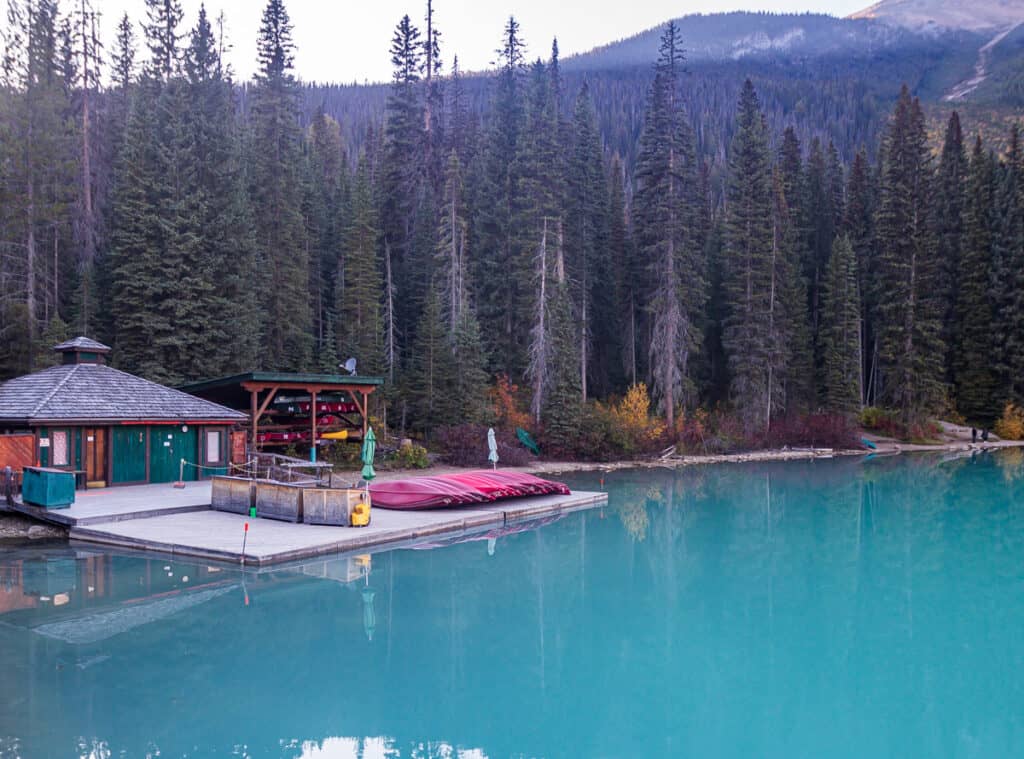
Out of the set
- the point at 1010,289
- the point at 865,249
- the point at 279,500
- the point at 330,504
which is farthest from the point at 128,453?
the point at 1010,289

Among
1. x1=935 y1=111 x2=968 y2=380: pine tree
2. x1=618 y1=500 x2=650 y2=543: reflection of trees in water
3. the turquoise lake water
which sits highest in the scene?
x1=935 y1=111 x2=968 y2=380: pine tree

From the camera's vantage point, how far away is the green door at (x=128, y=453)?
23.7 meters

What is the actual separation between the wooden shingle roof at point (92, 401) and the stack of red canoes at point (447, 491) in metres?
6.75

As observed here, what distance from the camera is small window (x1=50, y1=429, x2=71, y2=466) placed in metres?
22.1

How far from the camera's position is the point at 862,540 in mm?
20297

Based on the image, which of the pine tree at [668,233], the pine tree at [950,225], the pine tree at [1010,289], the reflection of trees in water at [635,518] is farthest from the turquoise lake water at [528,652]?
the pine tree at [950,225]

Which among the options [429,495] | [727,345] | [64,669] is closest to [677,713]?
[64,669]

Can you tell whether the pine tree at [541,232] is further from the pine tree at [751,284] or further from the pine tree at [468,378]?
Result: the pine tree at [751,284]

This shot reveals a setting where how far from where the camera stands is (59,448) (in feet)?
73.0

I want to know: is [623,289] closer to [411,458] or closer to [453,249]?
[453,249]

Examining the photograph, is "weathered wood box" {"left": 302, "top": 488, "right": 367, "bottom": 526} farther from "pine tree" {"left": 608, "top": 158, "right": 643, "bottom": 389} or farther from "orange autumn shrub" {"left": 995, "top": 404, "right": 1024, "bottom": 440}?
"orange autumn shrub" {"left": 995, "top": 404, "right": 1024, "bottom": 440}

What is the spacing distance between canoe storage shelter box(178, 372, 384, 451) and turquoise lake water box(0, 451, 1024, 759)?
10720mm

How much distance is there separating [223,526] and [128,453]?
7.49m

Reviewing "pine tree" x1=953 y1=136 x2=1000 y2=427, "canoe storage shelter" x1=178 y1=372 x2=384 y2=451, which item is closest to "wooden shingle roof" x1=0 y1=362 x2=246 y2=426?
"canoe storage shelter" x1=178 y1=372 x2=384 y2=451
